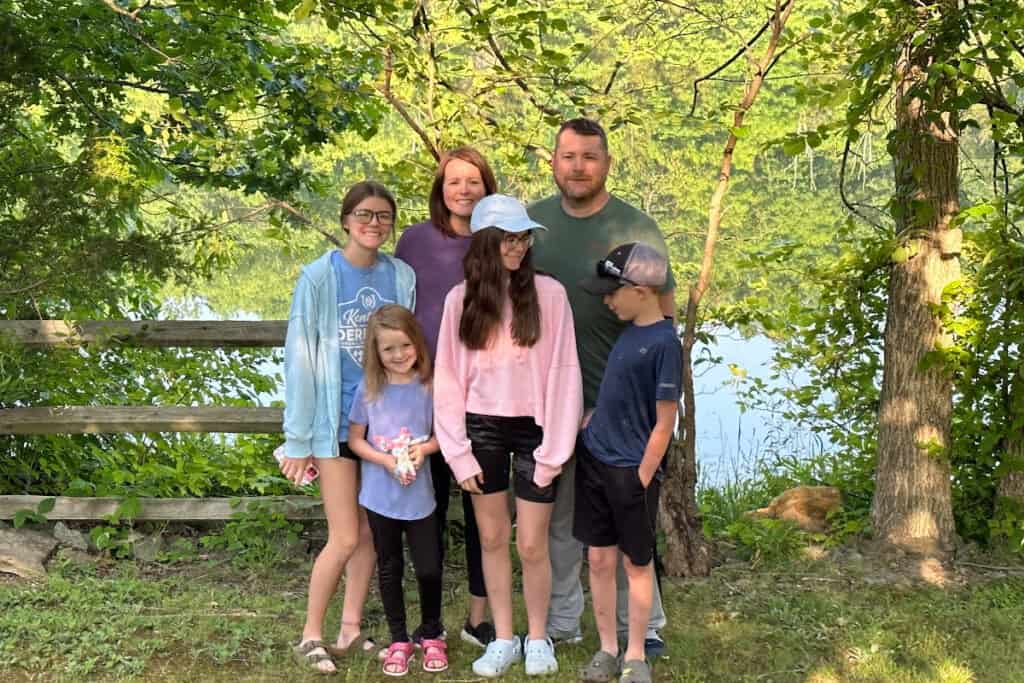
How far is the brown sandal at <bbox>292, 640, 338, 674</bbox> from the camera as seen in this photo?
397cm

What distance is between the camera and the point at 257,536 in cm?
536

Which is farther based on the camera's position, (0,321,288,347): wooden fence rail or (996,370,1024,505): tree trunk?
(0,321,288,347): wooden fence rail

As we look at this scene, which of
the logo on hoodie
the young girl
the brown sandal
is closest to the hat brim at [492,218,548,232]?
the young girl

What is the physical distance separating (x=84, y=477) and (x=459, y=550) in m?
2.53

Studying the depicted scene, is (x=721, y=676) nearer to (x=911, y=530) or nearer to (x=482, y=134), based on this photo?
(x=911, y=530)

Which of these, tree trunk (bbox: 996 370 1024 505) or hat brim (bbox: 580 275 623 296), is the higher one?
hat brim (bbox: 580 275 623 296)

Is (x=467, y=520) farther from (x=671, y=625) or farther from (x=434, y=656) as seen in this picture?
(x=671, y=625)

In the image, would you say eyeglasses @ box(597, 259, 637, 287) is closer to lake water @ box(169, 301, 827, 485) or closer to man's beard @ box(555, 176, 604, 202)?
man's beard @ box(555, 176, 604, 202)

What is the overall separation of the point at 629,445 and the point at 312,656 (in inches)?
58.0

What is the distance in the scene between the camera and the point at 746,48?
5.16m

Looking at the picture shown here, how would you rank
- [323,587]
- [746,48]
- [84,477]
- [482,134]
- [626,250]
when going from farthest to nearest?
[84,477] → [482,134] → [746,48] → [323,587] → [626,250]

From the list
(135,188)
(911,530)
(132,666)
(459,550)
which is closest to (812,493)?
(911,530)

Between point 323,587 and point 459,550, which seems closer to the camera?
point 323,587

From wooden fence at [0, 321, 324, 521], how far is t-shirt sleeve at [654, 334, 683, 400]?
7.85ft
